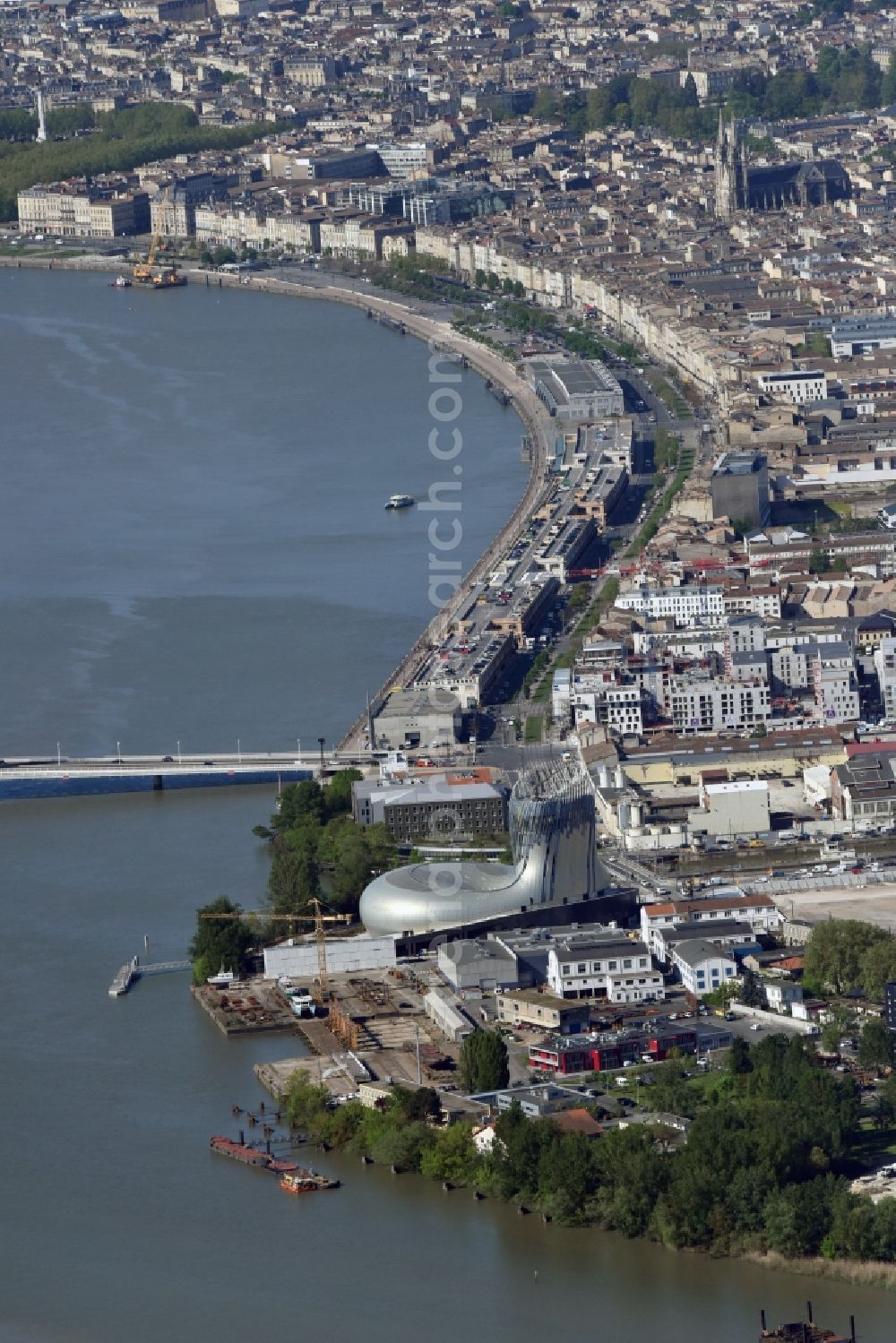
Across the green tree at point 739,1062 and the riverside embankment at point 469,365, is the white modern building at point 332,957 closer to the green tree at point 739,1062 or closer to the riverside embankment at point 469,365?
the green tree at point 739,1062

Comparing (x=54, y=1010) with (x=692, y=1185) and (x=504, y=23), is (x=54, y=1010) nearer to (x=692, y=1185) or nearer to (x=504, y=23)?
(x=692, y=1185)

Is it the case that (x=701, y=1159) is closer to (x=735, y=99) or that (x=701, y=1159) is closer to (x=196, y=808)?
(x=196, y=808)

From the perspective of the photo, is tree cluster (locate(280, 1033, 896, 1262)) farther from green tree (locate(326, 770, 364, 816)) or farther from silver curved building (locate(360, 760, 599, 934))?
green tree (locate(326, 770, 364, 816))

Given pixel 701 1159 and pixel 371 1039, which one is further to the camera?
pixel 371 1039

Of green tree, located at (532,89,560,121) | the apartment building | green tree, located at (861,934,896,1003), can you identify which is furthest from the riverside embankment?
green tree, located at (532,89,560,121)

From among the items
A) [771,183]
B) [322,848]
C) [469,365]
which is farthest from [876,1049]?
[771,183]

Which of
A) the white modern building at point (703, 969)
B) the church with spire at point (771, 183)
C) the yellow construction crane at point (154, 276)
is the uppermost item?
the church with spire at point (771, 183)

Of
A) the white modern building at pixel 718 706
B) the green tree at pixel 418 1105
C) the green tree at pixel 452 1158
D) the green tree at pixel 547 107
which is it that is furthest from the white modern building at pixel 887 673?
the green tree at pixel 547 107
